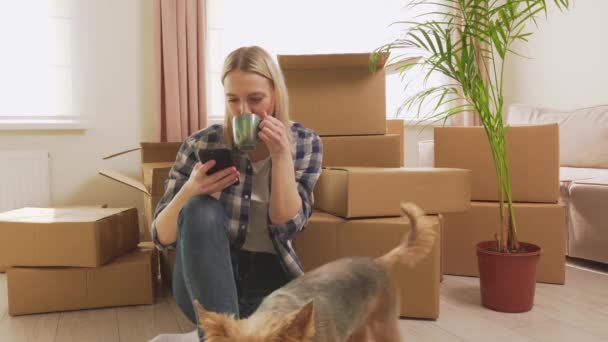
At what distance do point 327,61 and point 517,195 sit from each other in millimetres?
965

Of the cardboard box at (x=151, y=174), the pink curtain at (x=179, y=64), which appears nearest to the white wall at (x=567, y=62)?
the pink curtain at (x=179, y=64)

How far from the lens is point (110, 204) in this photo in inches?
113

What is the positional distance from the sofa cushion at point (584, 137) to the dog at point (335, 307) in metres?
1.99

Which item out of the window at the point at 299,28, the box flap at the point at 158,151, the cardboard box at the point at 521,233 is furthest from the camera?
the window at the point at 299,28

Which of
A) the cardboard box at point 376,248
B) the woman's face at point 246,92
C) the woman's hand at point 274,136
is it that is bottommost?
the cardboard box at point 376,248

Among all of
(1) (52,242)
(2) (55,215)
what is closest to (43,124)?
(2) (55,215)

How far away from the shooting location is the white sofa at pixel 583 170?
84.1 inches

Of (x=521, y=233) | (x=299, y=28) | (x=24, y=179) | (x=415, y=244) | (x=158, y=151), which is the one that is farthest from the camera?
Answer: (x=299, y=28)

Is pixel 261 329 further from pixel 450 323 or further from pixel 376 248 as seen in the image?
pixel 450 323

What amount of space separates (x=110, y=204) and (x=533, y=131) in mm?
2274

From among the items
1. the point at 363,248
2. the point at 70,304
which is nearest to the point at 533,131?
the point at 363,248

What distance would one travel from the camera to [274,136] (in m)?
1.12

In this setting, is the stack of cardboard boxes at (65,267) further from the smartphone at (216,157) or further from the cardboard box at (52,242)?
the smartphone at (216,157)

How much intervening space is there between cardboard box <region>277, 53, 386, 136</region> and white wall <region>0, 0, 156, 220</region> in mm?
1385
